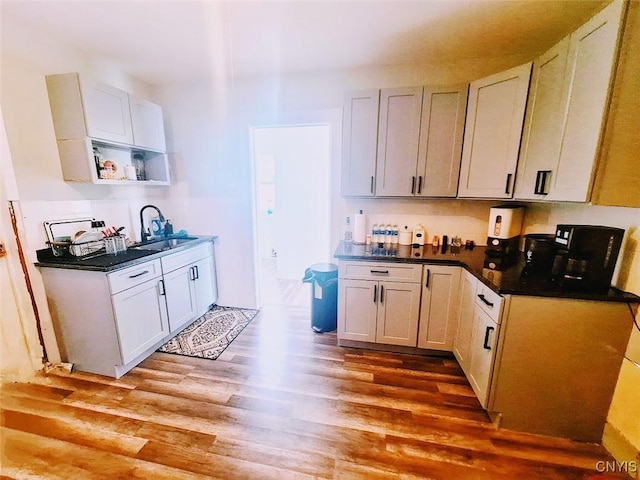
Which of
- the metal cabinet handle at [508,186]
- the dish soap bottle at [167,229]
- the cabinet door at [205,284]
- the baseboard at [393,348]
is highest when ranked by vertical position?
the metal cabinet handle at [508,186]

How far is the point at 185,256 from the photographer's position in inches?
105

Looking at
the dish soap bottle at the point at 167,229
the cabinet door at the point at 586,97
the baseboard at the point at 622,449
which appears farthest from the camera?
the dish soap bottle at the point at 167,229

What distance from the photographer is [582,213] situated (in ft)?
5.91

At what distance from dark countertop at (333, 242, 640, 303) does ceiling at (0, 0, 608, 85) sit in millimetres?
1759

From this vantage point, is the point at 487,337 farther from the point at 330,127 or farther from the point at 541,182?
the point at 330,127

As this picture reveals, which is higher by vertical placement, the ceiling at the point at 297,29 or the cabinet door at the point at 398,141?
the ceiling at the point at 297,29

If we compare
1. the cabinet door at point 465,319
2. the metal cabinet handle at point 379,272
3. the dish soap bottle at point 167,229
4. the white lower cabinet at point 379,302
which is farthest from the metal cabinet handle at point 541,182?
the dish soap bottle at point 167,229

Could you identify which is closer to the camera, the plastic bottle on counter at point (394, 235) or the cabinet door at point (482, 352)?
the cabinet door at point (482, 352)

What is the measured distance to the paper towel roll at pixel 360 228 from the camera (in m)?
2.66

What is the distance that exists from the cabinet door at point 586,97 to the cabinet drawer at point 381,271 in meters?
1.07

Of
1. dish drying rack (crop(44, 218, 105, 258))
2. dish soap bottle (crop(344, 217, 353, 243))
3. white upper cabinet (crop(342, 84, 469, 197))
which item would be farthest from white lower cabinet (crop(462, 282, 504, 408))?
dish drying rack (crop(44, 218, 105, 258))

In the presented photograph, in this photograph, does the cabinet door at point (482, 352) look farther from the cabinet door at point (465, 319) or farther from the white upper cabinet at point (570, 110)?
the white upper cabinet at point (570, 110)

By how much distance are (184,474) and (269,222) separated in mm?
4148

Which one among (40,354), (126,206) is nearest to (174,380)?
(40,354)
